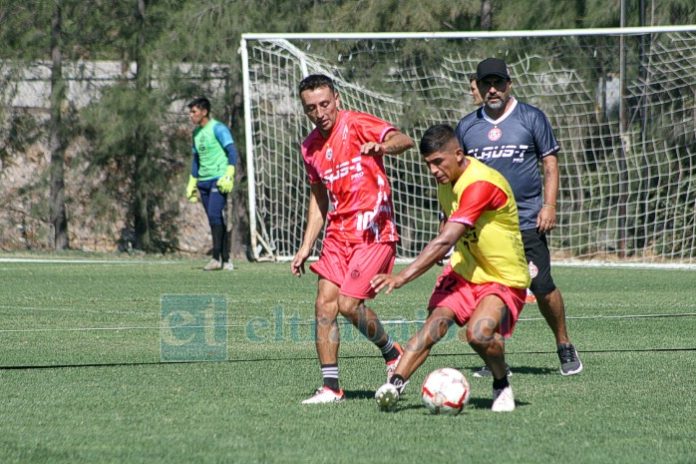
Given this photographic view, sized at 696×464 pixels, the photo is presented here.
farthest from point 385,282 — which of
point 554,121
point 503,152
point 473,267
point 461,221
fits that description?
point 554,121

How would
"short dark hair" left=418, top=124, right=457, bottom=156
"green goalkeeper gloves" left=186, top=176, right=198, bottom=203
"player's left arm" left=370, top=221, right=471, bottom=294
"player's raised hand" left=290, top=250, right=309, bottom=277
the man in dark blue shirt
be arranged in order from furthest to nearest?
"green goalkeeper gloves" left=186, top=176, right=198, bottom=203, the man in dark blue shirt, "player's raised hand" left=290, top=250, right=309, bottom=277, "short dark hair" left=418, top=124, right=457, bottom=156, "player's left arm" left=370, top=221, right=471, bottom=294

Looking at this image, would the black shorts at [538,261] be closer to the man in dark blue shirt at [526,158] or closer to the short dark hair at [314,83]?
the man in dark blue shirt at [526,158]

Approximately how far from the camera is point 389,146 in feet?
22.9

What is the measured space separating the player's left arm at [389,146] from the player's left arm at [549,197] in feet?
4.24

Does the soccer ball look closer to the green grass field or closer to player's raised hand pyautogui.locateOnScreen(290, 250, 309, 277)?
the green grass field

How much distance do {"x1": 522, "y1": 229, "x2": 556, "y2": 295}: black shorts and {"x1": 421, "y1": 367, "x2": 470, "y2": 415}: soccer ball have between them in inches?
73.4

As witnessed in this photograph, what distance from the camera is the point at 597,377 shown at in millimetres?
7664

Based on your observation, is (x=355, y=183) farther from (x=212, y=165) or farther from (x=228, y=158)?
(x=212, y=165)

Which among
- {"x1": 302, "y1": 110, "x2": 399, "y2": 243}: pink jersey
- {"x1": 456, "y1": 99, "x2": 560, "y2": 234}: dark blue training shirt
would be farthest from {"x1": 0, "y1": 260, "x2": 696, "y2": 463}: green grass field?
{"x1": 456, "y1": 99, "x2": 560, "y2": 234}: dark blue training shirt

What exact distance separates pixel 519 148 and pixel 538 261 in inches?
29.2

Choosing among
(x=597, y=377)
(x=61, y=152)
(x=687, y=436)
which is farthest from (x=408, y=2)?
(x=687, y=436)

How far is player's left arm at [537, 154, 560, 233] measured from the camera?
7.98 meters

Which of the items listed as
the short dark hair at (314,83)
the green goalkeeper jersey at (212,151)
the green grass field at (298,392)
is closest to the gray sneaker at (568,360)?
the green grass field at (298,392)

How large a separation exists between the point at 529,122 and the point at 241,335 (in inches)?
119
